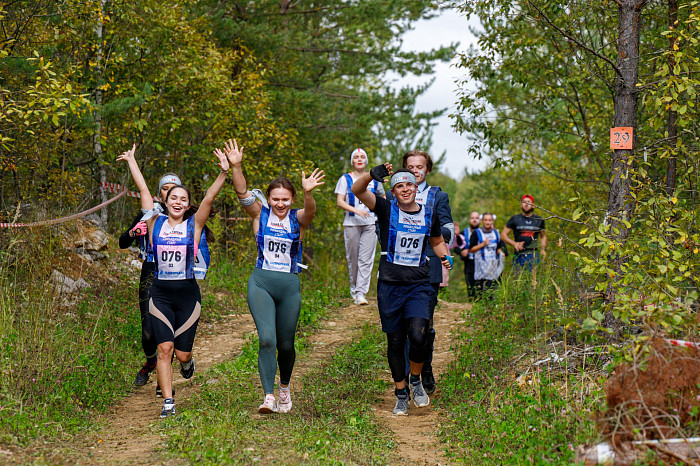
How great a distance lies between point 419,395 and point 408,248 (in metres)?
1.37

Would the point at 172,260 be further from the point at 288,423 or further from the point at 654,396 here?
the point at 654,396

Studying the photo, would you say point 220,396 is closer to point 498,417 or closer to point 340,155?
point 498,417

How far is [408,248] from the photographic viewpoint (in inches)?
244

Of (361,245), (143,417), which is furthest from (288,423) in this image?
(361,245)

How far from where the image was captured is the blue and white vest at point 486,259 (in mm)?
13422

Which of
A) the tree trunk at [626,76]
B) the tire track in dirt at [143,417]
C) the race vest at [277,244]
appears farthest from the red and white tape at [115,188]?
the tree trunk at [626,76]

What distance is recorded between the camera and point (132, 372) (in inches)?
293

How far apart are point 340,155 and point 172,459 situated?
16528 mm

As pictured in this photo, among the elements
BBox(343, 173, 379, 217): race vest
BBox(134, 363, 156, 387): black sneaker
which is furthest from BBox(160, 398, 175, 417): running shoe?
BBox(343, 173, 379, 217): race vest

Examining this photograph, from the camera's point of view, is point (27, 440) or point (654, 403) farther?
point (27, 440)

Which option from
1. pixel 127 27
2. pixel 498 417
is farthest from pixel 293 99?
pixel 498 417

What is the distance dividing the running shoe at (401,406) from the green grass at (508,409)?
1.26ft

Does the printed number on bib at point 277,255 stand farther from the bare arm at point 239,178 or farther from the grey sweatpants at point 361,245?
the grey sweatpants at point 361,245

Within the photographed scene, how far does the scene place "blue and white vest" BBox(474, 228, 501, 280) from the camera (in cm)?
1342
